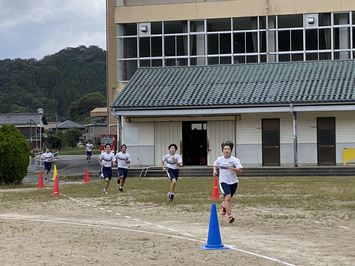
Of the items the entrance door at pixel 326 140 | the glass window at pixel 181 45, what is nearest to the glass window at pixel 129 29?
the glass window at pixel 181 45

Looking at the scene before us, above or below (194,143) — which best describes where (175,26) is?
above

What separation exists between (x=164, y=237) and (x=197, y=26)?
35.0 metres

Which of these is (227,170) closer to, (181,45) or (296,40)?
(296,40)

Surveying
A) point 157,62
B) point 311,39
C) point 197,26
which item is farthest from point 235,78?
point 157,62

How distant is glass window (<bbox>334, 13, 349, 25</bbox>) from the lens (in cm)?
4441

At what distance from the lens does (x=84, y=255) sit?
10508 mm

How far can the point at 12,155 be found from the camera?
29.3m

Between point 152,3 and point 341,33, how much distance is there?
493 inches

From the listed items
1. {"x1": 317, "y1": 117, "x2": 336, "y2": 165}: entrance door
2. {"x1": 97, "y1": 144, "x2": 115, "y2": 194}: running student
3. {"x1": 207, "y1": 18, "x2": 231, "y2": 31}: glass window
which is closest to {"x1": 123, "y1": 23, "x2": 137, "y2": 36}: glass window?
{"x1": 207, "y1": 18, "x2": 231, "y2": 31}: glass window

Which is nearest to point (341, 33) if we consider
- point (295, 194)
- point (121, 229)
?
point (295, 194)

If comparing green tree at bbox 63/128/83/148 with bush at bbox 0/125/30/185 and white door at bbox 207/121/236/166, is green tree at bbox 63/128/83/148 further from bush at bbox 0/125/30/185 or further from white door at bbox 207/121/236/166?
bush at bbox 0/125/30/185

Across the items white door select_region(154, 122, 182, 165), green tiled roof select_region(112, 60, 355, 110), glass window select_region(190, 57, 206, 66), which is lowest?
white door select_region(154, 122, 182, 165)

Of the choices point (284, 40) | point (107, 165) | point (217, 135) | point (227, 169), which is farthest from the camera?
point (284, 40)

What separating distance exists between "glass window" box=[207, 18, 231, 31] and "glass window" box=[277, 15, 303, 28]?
3281 mm
